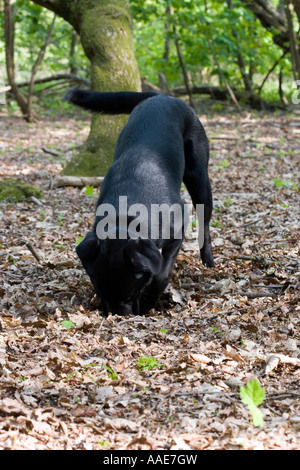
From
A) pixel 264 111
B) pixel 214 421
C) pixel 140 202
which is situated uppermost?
pixel 140 202

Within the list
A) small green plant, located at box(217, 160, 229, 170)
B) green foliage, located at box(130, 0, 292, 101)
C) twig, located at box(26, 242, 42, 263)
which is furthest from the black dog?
green foliage, located at box(130, 0, 292, 101)

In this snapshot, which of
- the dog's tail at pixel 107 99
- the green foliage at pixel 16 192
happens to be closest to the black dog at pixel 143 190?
the dog's tail at pixel 107 99

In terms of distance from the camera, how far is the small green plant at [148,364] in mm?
3346

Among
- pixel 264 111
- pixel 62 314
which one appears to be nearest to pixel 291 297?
pixel 62 314

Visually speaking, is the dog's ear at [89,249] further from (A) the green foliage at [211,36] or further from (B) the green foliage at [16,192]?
(A) the green foliage at [211,36]

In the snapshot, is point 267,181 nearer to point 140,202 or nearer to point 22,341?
point 140,202

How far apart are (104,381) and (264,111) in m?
14.3

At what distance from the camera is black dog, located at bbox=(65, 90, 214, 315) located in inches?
159

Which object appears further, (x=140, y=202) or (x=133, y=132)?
(x=133, y=132)

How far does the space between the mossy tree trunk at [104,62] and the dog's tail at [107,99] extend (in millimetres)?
2193

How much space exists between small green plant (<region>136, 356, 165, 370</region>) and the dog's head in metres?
0.77

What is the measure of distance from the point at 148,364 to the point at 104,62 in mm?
5723

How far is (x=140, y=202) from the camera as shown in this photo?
4.45 metres

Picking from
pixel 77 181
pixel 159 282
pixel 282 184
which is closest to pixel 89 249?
pixel 159 282
